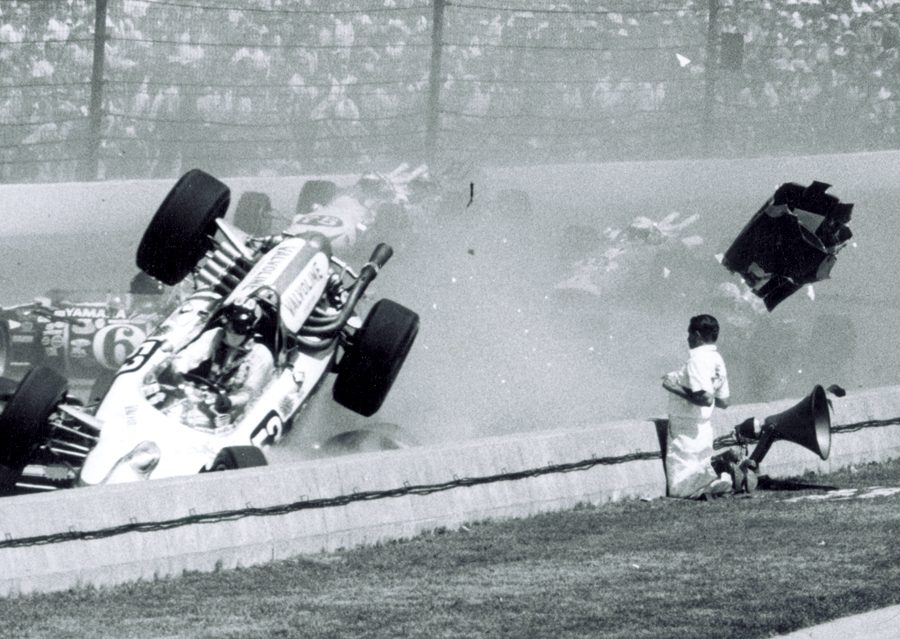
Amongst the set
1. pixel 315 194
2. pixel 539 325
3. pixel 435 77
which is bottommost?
pixel 539 325

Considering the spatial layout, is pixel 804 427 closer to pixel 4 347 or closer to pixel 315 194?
pixel 4 347

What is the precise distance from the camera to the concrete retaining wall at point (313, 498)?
8.24 metres

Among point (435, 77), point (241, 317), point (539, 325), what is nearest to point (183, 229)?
point (241, 317)

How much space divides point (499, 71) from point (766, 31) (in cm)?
369

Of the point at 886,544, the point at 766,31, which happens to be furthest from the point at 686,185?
the point at 886,544

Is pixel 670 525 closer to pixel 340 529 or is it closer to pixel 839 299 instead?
pixel 340 529

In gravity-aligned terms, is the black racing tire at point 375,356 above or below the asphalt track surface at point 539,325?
above

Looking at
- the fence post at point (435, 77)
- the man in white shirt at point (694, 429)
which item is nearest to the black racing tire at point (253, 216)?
the fence post at point (435, 77)

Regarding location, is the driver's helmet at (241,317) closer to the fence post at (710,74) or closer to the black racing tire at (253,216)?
the black racing tire at (253,216)

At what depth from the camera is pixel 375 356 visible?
12078 mm

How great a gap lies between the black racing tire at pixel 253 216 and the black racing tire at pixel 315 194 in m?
1.19

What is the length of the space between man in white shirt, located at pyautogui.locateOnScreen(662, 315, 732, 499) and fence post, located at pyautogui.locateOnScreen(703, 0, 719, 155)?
13583mm

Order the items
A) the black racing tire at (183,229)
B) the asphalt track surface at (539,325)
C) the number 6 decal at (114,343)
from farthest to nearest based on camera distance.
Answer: the asphalt track surface at (539,325) → the number 6 decal at (114,343) → the black racing tire at (183,229)

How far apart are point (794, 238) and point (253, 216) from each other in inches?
274
